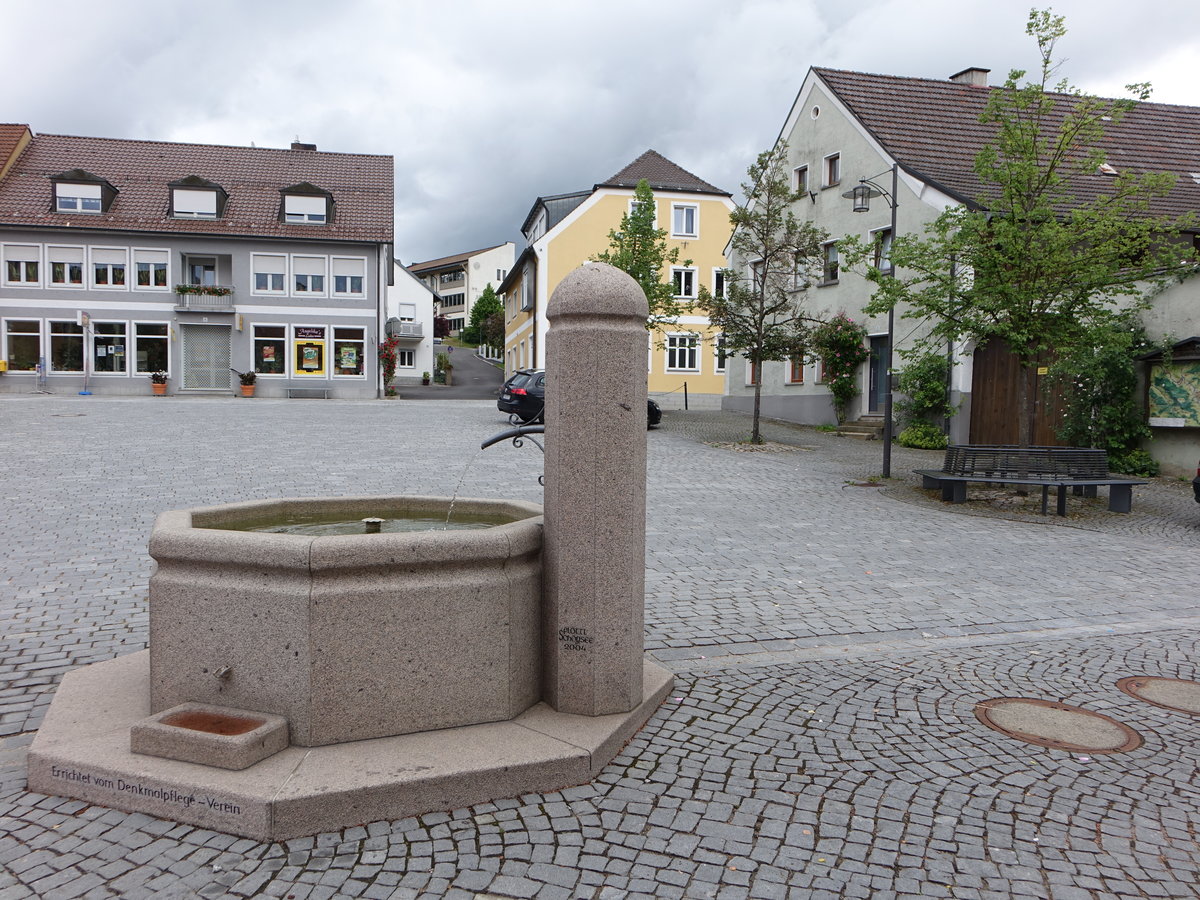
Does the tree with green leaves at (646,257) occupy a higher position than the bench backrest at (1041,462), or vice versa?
the tree with green leaves at (646,257)

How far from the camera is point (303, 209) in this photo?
40.4 metres

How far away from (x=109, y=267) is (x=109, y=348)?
3.32 meters

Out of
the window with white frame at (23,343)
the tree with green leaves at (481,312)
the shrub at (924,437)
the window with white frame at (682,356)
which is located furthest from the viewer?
the tree with green leaves at (481,312)

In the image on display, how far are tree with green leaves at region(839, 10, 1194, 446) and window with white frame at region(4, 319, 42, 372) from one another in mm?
35979

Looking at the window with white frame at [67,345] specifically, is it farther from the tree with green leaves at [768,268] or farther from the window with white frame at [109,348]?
the tree with green leaves at [768,268]

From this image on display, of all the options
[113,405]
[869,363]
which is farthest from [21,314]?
[869,363]

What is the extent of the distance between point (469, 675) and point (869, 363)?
2420 centimetres

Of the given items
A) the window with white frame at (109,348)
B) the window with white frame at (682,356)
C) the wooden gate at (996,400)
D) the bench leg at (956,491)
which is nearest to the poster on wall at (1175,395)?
the wooden gate at (996,400)

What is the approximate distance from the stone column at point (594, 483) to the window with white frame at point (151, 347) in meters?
38.7

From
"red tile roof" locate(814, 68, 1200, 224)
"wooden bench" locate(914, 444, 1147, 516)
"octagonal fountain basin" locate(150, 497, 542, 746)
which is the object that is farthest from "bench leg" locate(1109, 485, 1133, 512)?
"red tile roof" locate(814, 68, 1200, 224)

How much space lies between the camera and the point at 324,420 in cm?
2423

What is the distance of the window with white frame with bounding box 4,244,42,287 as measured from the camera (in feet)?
122

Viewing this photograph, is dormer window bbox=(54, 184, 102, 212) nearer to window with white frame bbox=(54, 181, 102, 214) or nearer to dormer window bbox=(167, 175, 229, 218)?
window with white frame bbox=(54, 181, 102, 214)

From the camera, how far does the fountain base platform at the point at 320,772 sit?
10.9 feet
